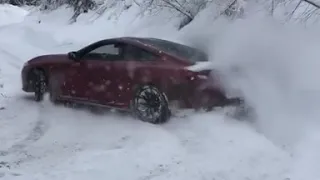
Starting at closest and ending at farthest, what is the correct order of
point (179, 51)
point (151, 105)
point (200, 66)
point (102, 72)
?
point (200, 66) → point (151, 105) → point (179, 51) → point (102, 72)

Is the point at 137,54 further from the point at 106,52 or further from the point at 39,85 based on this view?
the point at 39,85

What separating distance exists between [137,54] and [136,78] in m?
0.40

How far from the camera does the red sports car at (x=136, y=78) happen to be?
736cm

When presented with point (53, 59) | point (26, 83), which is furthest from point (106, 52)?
point (26, 83)

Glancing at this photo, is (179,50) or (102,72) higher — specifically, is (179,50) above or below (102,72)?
above

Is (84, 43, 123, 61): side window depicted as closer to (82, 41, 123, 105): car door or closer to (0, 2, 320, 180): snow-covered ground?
(82, 41, 123, 105): car door

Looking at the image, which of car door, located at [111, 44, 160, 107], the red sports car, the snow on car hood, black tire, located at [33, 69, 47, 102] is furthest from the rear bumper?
the snow on car hood

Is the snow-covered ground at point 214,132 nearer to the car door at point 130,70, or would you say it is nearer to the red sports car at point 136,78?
the red sports car at point 136,78

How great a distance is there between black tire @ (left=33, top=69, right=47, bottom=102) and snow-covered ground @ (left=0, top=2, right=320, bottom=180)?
7.0 inches

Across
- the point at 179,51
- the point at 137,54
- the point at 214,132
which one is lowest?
the point at 214,132

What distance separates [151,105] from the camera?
25.3 ft

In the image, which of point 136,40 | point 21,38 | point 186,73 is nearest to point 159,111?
point 186,73

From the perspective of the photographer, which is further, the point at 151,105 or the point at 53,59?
the point at 53,59

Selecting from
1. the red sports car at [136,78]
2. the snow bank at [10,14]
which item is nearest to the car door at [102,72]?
the red sports car at [136,78]
